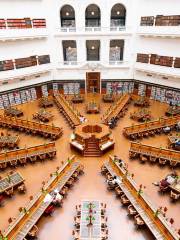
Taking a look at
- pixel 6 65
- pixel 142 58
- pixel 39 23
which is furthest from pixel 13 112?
pixel 142 58

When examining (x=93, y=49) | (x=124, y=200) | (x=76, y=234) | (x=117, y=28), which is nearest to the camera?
(x=76, y=234)

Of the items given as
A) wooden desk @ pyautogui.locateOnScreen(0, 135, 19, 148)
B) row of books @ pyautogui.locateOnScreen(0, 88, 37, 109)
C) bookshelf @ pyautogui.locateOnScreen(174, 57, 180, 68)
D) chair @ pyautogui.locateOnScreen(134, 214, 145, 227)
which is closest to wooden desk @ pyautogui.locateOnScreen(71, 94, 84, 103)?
row of books @ pyautogui.locateOnScreen(0, 88, 37, 109)

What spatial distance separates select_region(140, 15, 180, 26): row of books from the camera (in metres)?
19.7

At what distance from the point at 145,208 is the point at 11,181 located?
7.48 m

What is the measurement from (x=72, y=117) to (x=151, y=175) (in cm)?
883

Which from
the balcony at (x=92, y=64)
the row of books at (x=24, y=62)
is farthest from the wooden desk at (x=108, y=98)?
the row of books at (x=24, y=62)

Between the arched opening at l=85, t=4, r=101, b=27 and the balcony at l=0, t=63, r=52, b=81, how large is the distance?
6561mm

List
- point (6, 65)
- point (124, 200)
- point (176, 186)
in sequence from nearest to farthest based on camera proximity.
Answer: point (124, 200) → point (176, 186) → point (6, 65)

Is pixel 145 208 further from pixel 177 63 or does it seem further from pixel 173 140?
pixel 177 63

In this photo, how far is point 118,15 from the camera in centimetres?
2436

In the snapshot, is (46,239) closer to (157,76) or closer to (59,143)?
(59,143)

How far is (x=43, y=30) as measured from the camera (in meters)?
22.3

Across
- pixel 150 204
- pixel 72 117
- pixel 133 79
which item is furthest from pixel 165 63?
pixel 150 204

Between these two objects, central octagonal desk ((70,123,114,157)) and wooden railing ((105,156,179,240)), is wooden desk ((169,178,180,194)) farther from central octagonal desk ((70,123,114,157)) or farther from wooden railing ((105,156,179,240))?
central octagonal desk ((70,123,114,157))
